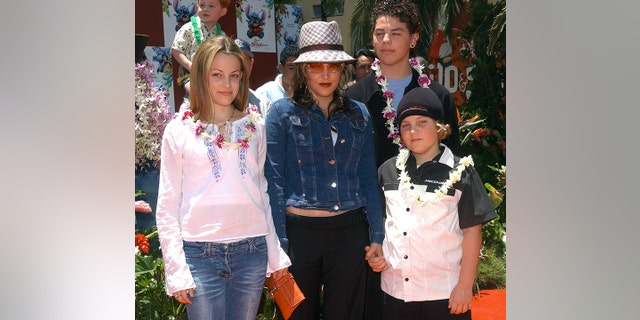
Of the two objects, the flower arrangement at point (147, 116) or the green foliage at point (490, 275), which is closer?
the flower arrangement at point (147, 116)

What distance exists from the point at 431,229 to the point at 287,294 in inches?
28.8

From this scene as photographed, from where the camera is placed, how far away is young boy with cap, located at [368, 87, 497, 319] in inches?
128

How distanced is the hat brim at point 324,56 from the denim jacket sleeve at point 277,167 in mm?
276

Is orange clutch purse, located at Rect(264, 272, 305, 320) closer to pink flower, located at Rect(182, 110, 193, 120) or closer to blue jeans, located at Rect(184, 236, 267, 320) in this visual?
blue jeans, located at Rect(184, 236, 267, 320)

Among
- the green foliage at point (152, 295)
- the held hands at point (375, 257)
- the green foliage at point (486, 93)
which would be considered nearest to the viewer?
the held hands at point (375, 257)

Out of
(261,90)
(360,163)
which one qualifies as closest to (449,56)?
(261,90)

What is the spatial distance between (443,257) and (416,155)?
513mm

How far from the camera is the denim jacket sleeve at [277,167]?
10.6 feet

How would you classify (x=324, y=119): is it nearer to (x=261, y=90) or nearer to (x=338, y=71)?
(x=338, y=71)

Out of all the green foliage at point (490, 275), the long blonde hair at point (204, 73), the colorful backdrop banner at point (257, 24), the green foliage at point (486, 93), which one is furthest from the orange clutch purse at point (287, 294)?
the colorful backdrop banner at point (257, 24)

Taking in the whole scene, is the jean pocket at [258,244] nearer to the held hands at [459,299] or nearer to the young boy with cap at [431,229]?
the young boy with cap at [431,229]

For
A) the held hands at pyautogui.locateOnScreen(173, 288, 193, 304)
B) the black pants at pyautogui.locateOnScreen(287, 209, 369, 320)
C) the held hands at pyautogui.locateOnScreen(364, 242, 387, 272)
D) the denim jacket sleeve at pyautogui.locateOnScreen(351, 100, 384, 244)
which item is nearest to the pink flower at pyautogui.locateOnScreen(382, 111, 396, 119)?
the denim jacket sleeve at pyautogui.locateOnScreen(351, 100, 384, 244)

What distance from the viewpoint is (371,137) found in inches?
136

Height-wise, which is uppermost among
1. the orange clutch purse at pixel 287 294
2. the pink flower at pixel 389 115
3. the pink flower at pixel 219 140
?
the pink flower at pixel 389 115
